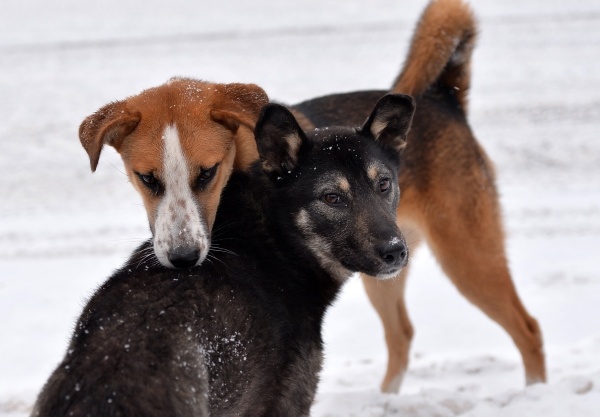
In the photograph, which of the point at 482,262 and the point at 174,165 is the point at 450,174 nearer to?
the point at 482,262

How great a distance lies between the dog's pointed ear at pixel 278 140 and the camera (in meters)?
3.99

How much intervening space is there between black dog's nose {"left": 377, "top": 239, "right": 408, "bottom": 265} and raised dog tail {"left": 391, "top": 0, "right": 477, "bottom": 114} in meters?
2.05

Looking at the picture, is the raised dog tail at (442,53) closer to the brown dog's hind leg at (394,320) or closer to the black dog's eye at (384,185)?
the brown dog's hind leg at (394,320)

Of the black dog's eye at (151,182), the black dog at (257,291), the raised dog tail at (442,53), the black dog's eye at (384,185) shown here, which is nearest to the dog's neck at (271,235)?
the black dog at (257,291)

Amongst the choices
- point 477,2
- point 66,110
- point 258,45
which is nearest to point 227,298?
point 66,110

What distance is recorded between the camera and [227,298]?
3.52 meters

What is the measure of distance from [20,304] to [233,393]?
4819 mm

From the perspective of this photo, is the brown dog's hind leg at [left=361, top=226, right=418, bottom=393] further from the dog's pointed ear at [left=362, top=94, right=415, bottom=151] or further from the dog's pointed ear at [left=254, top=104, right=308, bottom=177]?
the dog's pointed ear at [left=254, top=104, right=308, bottom=177]

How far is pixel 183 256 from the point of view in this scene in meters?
3.75

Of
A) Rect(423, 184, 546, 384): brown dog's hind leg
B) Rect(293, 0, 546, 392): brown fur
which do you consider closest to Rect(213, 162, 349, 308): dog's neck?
Rect(293, 0, 546, 392): brown fur

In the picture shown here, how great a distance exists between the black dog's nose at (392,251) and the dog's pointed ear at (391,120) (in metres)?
0.77

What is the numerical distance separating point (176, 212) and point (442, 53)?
2511 millimetres

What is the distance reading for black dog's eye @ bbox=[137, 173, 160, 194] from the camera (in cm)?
429

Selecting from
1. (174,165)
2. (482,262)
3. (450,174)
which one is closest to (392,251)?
(174,165)
